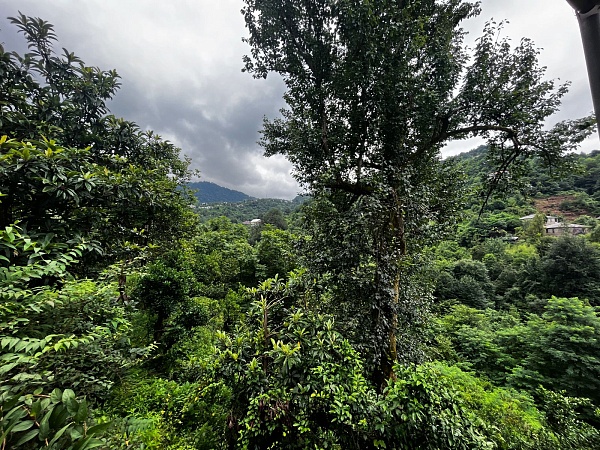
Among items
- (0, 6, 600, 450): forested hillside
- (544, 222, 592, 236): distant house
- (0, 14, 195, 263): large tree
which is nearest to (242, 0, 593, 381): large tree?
(0, 6, 600, 450): forested hillside

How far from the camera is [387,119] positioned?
4086mm

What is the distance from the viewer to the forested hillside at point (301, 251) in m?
2.16

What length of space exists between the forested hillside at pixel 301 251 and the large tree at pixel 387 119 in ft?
0.11

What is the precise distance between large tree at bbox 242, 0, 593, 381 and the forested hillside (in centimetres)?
3

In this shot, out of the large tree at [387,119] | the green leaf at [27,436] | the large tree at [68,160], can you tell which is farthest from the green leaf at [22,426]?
the large tree at [387,119]

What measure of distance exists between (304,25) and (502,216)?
45.5 metres

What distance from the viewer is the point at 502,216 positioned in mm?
36000

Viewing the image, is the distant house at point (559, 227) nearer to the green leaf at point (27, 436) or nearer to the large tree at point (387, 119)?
the large tree at point (387, 119)

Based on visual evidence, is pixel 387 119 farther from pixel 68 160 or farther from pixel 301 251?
pixel 68 160

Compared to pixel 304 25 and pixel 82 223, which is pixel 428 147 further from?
pixel 82 223

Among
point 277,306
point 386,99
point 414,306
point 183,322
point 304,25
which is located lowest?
point 183,322

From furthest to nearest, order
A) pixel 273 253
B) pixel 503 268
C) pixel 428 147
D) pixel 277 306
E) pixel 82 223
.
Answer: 1. pixel 503 268
2. pixel 273 253
3. pixel 428 147
4. pixel 277 306
5. pixel 82 223

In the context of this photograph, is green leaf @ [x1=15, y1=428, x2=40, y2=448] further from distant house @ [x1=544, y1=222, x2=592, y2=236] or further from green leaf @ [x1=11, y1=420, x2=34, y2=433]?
distant house @ [x1=544, y1=222, x2=592, y2=236]

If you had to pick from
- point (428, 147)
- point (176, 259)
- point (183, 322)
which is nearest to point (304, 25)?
point (428, 147)
